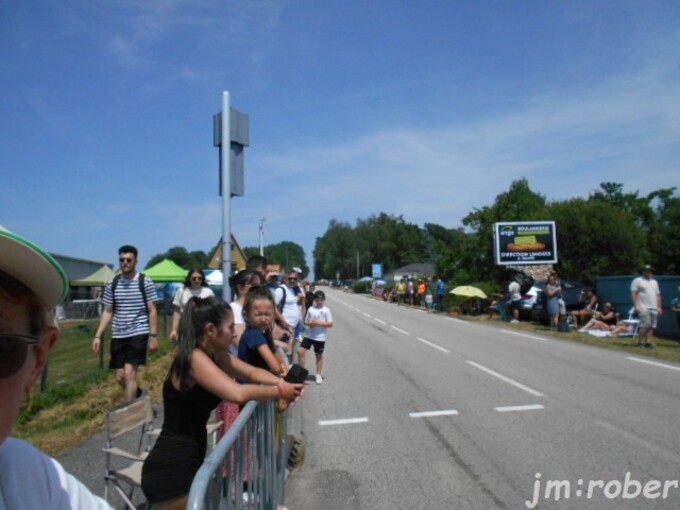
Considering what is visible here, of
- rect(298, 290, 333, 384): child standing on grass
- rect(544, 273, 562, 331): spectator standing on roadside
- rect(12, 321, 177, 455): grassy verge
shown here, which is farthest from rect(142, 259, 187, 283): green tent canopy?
rect(544, 273, 562, 331): spectator standing on roadside

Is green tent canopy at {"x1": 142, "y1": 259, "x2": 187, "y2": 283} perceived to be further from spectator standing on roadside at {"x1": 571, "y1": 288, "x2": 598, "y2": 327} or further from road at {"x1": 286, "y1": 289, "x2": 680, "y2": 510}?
spectator standing on roadside at {"x1": 571, "y1": 288, "x2": 598, "y2": 327}

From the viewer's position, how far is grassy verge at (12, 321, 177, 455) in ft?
20.1

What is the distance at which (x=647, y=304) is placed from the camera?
13016 millimetres

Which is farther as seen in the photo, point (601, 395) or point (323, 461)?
point (601, 395)

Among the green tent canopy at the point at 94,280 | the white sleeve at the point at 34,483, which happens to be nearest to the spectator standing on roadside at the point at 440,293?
the green tent canopy at the point at 94,280

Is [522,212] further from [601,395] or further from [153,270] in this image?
[601,395]

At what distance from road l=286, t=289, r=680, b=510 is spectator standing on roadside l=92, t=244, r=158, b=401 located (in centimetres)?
217

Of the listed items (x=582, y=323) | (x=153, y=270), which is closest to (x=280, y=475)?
(x=582, y=323)

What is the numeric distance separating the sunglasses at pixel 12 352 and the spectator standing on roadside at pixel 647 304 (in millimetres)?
14234

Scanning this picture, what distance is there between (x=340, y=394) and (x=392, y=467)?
11.5 ft

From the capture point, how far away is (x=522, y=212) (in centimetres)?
3819

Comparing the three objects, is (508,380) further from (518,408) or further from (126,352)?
(126,352)

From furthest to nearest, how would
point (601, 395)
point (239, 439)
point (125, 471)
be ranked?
point (601, 395) → point (125, 471) → point (239, 439)

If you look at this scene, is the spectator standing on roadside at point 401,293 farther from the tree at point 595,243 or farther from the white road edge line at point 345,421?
the white road edge line at point 345,421
